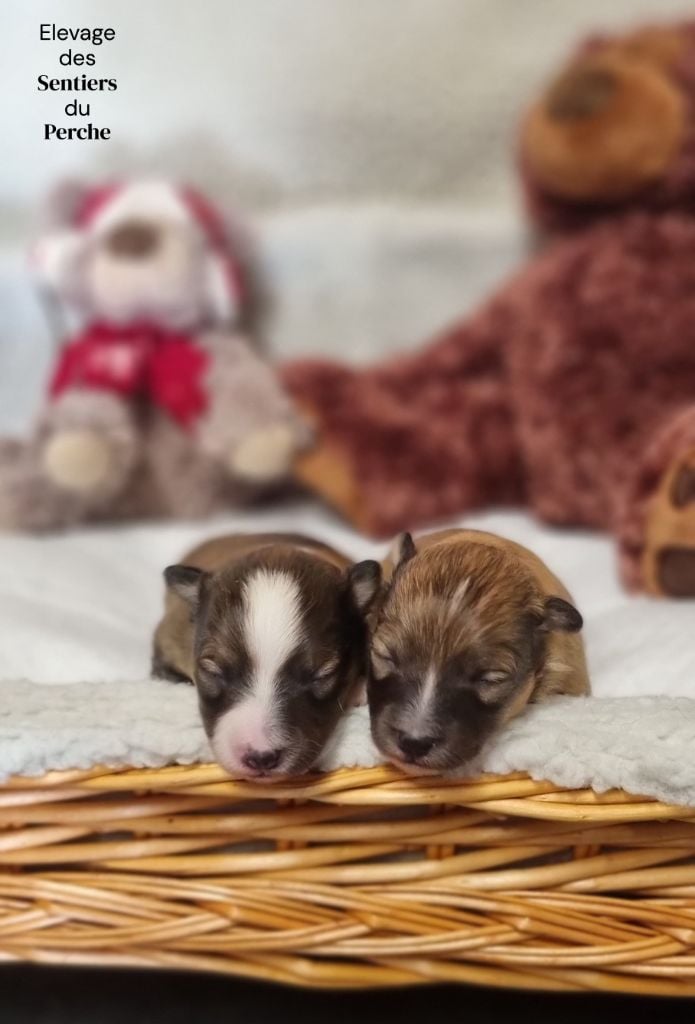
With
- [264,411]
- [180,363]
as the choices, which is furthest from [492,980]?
[180,363]

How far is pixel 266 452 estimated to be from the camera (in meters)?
1.72

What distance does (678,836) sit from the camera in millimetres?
997

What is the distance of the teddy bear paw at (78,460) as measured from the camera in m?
1.67

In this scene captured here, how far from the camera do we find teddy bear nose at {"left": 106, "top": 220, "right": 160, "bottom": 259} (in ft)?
5.81

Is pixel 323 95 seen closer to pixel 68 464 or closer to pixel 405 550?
pixel 68 464

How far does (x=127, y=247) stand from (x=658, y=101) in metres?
0.85

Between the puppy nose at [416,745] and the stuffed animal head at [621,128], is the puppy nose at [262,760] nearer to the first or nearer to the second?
the puppy nose at [416,745]

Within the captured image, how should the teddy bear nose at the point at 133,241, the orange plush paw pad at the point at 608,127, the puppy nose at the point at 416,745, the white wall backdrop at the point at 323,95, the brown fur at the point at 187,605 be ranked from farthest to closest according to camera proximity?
the white wall backdrop at the point at 323,95, the teddy bear nose at the point at 133,241, the orange plush paw pad at the point at 608,127, the brown fur at the point at 187,605, the puppy nose at the point at 416,745

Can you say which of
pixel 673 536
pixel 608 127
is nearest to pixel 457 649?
pixel 673 536

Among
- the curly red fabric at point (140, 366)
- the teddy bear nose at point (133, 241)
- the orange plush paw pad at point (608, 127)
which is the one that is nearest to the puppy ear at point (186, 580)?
the curly red fabric at point (140, 366)

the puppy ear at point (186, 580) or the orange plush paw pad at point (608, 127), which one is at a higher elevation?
the orange plush paw pad at point (608, 127)

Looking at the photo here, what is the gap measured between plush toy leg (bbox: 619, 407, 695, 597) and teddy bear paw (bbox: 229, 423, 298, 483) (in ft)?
1.80

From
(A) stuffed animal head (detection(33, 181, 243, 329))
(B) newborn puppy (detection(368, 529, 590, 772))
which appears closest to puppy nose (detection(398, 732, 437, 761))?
(B) newborn puppy (detection(368, 529, 590, 772))

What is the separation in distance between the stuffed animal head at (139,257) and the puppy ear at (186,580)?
0.83m
